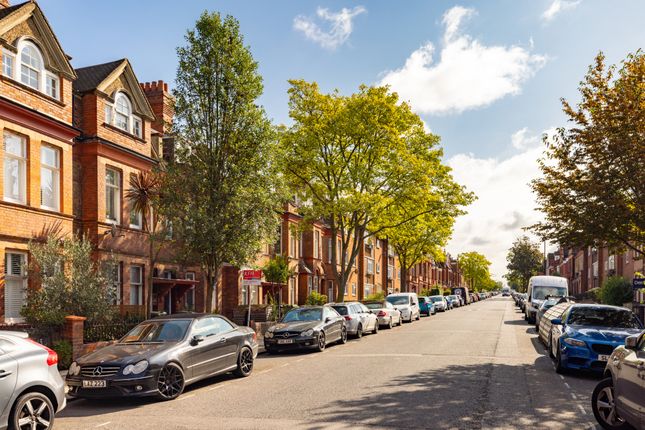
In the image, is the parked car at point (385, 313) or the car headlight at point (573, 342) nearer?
the car headlight at point (573, 342)

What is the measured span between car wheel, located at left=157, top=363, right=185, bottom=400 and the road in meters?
0.18

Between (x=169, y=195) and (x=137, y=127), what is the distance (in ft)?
23.8

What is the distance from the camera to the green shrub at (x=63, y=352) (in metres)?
14.1

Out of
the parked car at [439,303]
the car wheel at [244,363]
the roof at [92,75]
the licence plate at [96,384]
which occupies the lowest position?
the parked car at [439,303]

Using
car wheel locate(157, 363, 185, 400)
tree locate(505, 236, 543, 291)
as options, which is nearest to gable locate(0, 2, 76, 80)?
car wheel locate(157, 363, 185, 400)

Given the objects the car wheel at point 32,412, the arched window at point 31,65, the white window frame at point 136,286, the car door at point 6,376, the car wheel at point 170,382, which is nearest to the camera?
the car door at point 6,376

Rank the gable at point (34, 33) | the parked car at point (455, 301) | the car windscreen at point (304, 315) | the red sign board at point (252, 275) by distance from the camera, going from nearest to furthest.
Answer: the gable at point (34, 33)
the car windscreen at point (304, 315)
the red sign board at point (252, 275)
the parked car at point (455, 301)

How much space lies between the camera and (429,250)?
186 ft

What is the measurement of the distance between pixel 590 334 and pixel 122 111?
18415mm

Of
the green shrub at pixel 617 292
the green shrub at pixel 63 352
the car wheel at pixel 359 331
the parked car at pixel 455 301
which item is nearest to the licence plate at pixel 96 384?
the green shrub at pixel 63 352

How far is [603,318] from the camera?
13477 millimetres

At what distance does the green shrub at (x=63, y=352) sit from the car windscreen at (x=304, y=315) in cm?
659

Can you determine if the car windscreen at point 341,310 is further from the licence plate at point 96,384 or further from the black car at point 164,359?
the licence plate at point 96,384

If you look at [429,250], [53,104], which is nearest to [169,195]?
[53,104]
